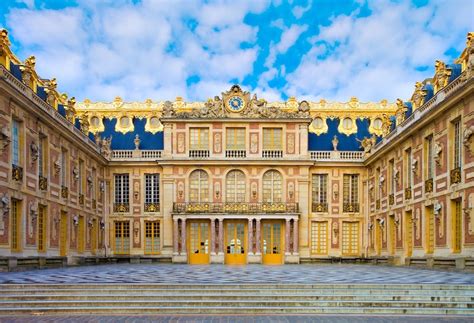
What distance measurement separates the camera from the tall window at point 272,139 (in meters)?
42.4

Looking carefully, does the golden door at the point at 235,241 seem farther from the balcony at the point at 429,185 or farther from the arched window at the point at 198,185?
the balcony at the point at 429,185

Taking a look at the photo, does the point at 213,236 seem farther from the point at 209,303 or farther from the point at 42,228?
the point at 209,303

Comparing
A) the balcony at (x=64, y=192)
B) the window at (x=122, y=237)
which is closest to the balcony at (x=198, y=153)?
the window at (x=122, y=237)

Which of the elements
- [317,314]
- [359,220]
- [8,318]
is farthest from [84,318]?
[359,220]

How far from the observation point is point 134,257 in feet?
137

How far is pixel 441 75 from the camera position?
26.8 meters

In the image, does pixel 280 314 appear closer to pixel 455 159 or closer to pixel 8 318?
pixel 8 318

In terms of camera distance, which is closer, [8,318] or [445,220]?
[8,318]

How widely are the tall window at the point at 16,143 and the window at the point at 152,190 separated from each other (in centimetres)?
1771

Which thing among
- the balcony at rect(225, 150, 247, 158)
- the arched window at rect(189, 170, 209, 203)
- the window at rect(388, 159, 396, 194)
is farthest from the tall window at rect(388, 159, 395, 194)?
the arched window at rect(189, 170, 209, 203)

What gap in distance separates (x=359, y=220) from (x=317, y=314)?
29199 millimetres

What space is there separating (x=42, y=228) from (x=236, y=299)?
16739 mm

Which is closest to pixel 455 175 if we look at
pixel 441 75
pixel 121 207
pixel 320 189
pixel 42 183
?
pixel 441 75

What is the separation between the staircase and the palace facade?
15.4 m
